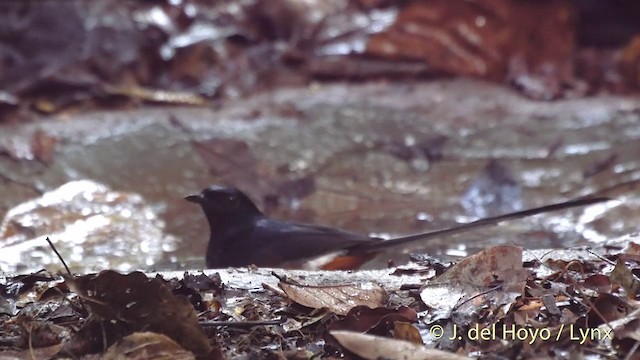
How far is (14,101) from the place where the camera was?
283 inches

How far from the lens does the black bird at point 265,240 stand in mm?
4148

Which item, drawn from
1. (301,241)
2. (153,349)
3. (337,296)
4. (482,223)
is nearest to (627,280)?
(337,296)

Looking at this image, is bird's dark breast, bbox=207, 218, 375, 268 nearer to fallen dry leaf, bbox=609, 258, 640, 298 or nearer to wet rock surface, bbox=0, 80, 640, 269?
wet rock surface, bbox=0, 80, 640, 269

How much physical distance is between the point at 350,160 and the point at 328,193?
2.05 feet

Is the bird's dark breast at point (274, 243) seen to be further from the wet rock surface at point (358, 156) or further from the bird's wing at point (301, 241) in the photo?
the wet rock surface at point (358, 156)

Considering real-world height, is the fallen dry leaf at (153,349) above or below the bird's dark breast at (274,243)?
above

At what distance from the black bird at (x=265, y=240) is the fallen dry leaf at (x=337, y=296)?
3.99ft

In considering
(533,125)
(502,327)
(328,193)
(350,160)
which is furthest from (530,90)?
(502,327)

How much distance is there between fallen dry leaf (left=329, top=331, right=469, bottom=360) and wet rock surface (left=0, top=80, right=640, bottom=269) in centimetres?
258

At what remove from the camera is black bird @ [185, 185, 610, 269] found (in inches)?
163

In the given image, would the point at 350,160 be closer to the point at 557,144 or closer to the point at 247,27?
the point at 557,144

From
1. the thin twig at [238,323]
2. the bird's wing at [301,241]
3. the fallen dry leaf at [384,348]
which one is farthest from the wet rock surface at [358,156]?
the fallen dry leaf at [384,348]

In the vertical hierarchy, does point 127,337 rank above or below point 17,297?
above

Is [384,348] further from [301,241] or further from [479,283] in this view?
[301,241]
